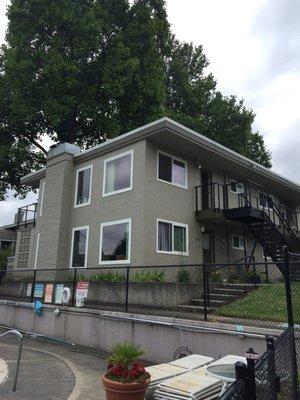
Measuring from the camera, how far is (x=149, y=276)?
1278 centimetres

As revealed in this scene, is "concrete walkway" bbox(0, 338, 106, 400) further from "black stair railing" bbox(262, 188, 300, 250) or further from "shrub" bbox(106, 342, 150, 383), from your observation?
"black stair railing" bbox(262, 188, 300, 250)

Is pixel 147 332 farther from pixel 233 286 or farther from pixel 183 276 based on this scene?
Result: pixel 183 276

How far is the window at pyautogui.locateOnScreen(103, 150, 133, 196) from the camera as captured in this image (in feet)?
50.2

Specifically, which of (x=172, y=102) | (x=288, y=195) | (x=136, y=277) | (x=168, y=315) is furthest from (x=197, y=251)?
(x=172, y=102)

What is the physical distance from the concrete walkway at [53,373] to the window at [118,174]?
661 centimetres

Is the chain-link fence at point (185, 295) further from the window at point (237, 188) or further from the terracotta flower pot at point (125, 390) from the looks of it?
the window at point (237, 188)

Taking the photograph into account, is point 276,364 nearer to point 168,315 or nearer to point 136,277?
point 168,315

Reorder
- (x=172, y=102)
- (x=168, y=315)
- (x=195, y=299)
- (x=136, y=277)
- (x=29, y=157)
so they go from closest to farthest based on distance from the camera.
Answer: (x=168, y=315), (x=195, y=299), (x=136, y=277), (x=29, y=157), (x=172, y=102)

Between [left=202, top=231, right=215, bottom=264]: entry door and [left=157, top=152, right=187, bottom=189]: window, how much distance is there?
2545 millimetres

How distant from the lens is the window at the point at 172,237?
1460 cm

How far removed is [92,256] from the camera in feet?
51.6

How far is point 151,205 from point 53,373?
302 inches

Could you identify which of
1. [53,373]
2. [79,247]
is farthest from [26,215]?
[53,373]

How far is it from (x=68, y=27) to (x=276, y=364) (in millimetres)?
23833
